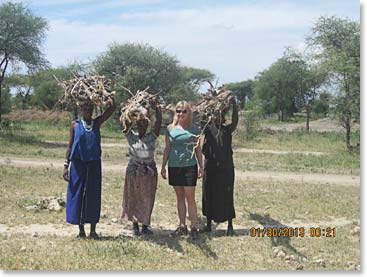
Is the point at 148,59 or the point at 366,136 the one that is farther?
the point at 148,59

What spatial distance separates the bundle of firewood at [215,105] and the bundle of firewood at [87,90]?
3.93ft

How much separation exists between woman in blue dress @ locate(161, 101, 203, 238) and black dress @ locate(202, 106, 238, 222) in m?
0.35

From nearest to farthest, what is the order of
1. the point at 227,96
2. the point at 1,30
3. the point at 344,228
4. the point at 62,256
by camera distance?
the point at 62,256 < the point at 227,96 < the point at 344,228 < the point at 1,30

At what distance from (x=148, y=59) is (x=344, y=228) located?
28.8m

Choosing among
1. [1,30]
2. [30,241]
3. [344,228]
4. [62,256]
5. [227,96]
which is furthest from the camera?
[1,30]

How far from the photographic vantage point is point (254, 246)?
6.16 m

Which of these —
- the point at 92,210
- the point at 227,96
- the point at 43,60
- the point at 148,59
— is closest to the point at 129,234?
the point at 92,210

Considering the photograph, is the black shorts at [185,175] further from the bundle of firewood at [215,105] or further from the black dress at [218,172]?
the bundle of firewood at [215,105]

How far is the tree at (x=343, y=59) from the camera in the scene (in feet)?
62.4

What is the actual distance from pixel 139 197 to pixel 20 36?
1985 centimetres

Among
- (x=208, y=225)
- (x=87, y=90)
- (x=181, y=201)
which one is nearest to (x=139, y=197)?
(x=181, y=201)

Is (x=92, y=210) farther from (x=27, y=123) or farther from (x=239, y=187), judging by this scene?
A: (x=27, y=123)

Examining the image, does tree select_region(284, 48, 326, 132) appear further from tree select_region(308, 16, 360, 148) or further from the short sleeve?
the short sleeve

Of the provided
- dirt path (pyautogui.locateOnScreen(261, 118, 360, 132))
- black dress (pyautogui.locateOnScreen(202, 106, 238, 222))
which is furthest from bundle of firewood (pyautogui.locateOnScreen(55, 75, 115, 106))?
dirt path (pyautogui.locateOnScreen(261, 118, 360, 132))
